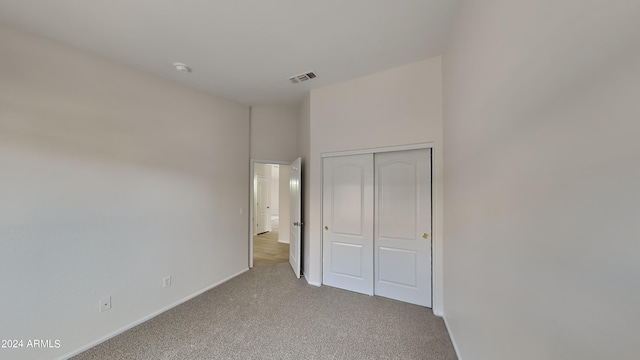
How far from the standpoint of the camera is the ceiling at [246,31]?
1.66 m

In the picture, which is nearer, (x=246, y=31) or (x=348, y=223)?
(x=246, y=31)

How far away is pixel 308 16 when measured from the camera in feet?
5.86

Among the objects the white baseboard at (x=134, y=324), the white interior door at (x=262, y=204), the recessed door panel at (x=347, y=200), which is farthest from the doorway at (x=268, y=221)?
the recessed door panel at (x=347, y=200)

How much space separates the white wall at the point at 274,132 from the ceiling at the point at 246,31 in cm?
128

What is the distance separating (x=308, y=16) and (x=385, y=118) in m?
1.45

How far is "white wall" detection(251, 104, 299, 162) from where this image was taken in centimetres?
395

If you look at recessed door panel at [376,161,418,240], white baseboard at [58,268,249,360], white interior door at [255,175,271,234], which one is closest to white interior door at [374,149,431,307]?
recessed door panel at [376,161,418,240]

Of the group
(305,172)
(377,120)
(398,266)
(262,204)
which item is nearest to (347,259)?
(398,266)

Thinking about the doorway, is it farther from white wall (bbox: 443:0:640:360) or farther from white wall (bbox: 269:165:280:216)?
white wall (bbox: 443:0:640:360)

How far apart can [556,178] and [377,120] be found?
7.16 ft

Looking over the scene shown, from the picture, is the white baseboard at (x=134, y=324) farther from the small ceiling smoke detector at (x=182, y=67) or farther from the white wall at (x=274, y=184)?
the white wall at (x=274, y=184)

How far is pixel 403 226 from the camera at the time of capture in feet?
8.88

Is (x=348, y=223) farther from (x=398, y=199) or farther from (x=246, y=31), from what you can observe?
(x=246, y=31)

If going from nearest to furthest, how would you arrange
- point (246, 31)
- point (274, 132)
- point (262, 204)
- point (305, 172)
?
point (246, 31) → point (305, 172) → point (274, 132) → point (262, 204)
